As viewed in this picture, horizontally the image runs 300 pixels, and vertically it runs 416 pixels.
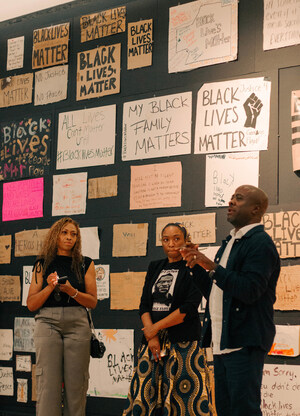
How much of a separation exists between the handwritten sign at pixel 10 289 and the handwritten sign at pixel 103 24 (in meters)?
2.16

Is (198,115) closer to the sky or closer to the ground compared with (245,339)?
closer to the sky

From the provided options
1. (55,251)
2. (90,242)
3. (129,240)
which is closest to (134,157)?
(129,240)

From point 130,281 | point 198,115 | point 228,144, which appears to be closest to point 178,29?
point 198,115

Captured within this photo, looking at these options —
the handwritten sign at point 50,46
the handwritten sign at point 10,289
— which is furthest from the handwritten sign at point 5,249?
the handwritten sign at point 50,46

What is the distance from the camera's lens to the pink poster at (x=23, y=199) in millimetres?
5656

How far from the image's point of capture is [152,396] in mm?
3859

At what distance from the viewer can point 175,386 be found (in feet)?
12.7

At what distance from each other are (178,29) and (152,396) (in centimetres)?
279

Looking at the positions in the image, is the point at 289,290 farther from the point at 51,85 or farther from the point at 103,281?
the point at 51,85

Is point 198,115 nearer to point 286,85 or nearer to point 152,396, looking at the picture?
point 286,85

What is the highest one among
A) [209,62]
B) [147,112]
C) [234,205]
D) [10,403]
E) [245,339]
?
[209,62]

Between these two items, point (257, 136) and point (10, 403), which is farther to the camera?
point (10, 403)

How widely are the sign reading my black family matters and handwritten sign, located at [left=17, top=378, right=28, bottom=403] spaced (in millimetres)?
1742

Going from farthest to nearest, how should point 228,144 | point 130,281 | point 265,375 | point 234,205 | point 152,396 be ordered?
point 130,281 < point 228,144 < point 265,375 < point 152,396 < point 234,205
